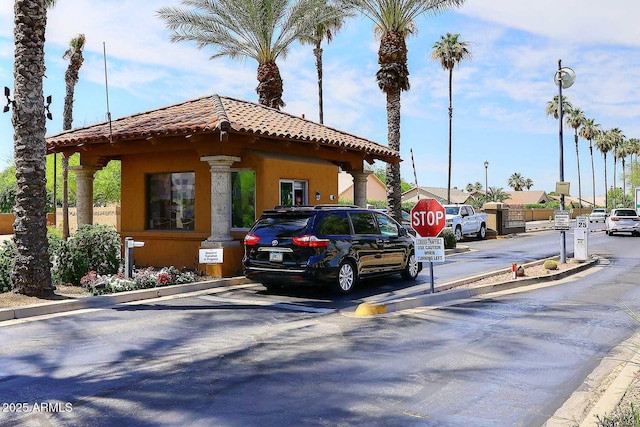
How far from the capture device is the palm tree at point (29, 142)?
10336 mm

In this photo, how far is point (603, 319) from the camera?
9.17 metres

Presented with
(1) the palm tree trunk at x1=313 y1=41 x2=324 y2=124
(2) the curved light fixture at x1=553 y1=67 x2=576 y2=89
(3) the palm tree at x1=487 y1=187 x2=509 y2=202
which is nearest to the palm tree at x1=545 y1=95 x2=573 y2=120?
(3) the palm tree at x1=487 y1=187 x2=509 y2=202

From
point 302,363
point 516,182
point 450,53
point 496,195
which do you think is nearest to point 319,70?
point 450,53

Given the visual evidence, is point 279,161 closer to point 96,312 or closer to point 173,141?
point 173,141

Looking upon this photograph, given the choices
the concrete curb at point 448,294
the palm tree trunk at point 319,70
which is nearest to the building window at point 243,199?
the concrete curb at point 448,294

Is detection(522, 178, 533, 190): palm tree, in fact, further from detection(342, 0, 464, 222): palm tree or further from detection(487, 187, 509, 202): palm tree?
detection(342, 0, 464, 222): palm tree

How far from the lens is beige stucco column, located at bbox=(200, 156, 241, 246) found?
1365 cm

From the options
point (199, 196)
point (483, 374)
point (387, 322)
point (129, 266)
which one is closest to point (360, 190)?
point (199, 196)

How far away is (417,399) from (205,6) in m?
19.7

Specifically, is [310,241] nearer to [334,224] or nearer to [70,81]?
[334,224]

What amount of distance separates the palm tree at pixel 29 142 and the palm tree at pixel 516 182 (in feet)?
452

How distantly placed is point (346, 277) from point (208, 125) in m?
4.81

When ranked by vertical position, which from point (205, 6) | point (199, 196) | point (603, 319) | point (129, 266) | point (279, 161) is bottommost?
point (603, 319)

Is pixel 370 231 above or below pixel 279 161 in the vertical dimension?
below
